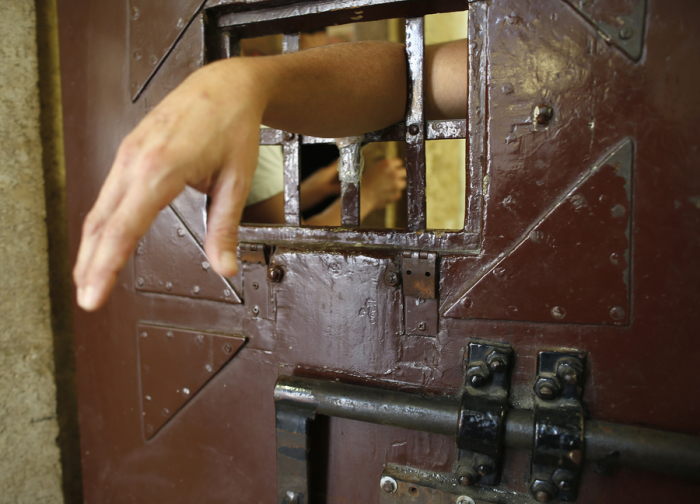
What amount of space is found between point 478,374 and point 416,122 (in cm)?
53

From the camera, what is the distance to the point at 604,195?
28.4 inches

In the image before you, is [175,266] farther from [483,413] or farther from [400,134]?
[483,413]

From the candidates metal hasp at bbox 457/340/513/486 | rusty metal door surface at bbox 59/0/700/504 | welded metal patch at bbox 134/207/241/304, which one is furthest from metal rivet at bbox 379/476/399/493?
welded metal patch at bbox 134/207/241/304

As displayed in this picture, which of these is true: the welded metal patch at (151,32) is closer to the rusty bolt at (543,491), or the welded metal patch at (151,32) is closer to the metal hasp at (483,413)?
the metal hasp at (483,413)

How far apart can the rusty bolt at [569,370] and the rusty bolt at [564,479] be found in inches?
6.1

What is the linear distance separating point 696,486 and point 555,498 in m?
0.23

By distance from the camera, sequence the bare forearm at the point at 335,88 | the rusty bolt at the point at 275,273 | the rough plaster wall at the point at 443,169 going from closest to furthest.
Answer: the bare forearm at the point at 335,88 → the rusty bolt at the point at 275,273 → the rough plaster wall at the point at 443,169

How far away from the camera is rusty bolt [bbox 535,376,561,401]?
753mm

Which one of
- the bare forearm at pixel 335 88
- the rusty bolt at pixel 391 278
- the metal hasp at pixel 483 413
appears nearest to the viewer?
the bare forearm at pixel 335 88

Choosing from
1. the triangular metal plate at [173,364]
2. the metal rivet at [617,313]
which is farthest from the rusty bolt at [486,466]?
the triangular metal plate at [173,364]

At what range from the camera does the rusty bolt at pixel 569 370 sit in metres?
0.74

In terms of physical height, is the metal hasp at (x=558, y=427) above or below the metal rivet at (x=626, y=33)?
below

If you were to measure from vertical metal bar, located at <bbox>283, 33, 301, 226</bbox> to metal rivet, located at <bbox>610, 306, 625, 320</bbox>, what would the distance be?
26.5 inches

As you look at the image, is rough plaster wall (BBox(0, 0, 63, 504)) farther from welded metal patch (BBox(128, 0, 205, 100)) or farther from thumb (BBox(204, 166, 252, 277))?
thumb (BBox(204, 166, 252, 277))
